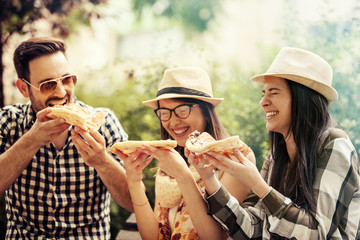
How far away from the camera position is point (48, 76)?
109 inches

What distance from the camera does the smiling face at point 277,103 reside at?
88.7 inches

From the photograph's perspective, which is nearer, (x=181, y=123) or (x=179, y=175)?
(x=179, y=175)

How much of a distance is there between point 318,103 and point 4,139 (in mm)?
2542

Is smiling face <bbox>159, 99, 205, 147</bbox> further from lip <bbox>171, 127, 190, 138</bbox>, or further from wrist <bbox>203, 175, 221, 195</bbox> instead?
wrist <bbox>203, 175, 221, 195</bbox>

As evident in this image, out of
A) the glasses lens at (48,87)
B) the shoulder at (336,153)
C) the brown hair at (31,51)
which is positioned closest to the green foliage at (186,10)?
the brown hair at (31,51)

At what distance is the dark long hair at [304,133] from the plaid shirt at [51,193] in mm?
1535

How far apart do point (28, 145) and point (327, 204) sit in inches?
82.4

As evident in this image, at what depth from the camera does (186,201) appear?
230cm

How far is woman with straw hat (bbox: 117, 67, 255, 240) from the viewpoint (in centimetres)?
229

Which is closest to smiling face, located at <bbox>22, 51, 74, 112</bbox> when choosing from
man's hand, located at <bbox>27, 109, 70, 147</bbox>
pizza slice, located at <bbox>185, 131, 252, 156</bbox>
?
man's hand, located at <bbox>27, 109, 70, 147</bbox>

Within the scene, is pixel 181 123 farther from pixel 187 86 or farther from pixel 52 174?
pixel 52 174

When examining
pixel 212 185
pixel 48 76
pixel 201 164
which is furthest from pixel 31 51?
pixel 212 185

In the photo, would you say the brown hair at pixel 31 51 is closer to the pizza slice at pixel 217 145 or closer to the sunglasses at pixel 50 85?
the sunglasses at pixel 50 85

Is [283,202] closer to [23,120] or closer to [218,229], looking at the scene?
[218,229]
